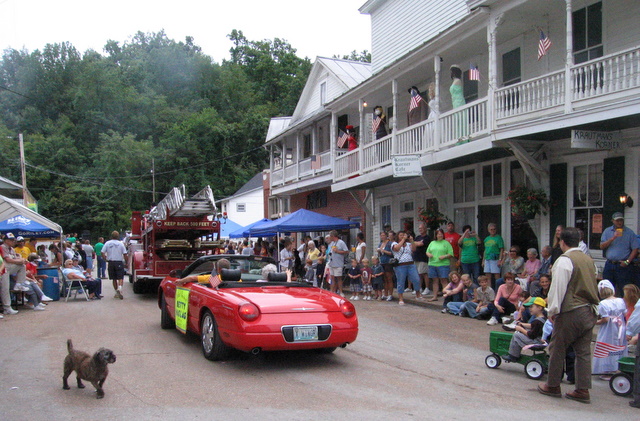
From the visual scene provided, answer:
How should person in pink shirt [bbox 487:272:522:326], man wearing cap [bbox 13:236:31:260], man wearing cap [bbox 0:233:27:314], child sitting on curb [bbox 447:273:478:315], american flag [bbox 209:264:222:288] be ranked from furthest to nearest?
man wearing cap [bbox 13:236:31:260] < man wearing cap [bbox 0:233:27:314] < child sitting on curb [bbox 447:273:478:315] < person in pink shirt [bbox 487:272:522:326] < american flag [bbox 209:264:222:288]

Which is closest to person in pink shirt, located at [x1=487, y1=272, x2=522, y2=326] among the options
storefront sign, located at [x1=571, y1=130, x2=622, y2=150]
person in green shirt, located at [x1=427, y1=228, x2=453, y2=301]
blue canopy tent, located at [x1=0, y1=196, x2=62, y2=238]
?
person in green shirt, located at [x1=427, y1=228, x2=453, y2=301]

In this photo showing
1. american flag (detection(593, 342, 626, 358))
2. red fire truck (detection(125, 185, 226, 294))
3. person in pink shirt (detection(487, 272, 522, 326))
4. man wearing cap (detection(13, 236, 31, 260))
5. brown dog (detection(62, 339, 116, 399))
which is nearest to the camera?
brown dog (detection(62, 339, 116, 399))

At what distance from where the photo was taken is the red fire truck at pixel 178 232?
1482cm

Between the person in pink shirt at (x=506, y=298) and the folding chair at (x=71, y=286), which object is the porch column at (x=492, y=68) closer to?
the person in pink shirt at (x=506, y=298)

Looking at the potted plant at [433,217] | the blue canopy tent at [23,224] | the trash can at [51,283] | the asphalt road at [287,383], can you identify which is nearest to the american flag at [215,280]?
the asphalt road at [287,383]

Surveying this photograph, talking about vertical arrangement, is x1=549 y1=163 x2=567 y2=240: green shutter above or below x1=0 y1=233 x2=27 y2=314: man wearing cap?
above

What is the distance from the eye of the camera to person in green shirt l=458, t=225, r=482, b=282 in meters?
12.6

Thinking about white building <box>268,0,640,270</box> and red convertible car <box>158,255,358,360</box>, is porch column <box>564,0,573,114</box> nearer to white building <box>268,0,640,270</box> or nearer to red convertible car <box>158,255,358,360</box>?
white building <box>268,0,640,270</box>

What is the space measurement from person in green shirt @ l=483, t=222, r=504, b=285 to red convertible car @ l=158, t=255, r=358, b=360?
587 cm

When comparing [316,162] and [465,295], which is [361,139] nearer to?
[316,162]

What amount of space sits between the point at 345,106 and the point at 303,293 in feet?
42.5

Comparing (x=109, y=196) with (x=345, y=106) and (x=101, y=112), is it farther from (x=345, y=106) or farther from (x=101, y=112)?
(x=345, y=106)

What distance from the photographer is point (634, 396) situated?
18.0ft

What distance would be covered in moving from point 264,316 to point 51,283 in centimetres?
1086
